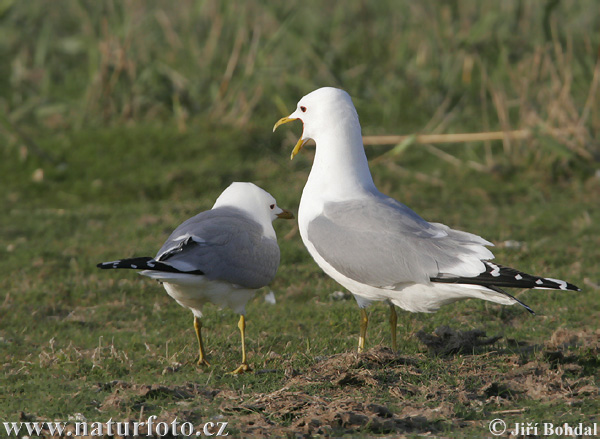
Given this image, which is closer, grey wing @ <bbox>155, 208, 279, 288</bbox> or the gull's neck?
grey wing @ <bbox>155, 208, 279, 288</bbox>

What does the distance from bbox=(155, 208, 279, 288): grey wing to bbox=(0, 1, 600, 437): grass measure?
0.51 metres

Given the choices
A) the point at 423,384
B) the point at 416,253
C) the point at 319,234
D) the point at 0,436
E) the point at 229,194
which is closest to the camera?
the point at 0,436

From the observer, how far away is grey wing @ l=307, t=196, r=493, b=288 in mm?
4480

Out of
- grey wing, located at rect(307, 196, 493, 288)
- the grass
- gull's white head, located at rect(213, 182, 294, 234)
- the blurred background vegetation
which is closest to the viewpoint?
the grass

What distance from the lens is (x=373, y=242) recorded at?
4.69m

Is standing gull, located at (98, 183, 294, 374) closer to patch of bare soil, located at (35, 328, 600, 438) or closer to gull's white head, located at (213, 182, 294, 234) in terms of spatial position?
gull's white head, located at (213, 182, 294, 234)

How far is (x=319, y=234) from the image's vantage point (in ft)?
15.9

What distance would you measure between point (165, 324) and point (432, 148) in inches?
179

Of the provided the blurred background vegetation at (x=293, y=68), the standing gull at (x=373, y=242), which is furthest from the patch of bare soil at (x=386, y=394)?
the blurred background vegetation at (x=293, y=68)

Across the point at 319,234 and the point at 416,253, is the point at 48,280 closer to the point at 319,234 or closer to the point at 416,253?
the point at 319,234

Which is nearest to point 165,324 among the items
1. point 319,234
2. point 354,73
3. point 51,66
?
point 319,234

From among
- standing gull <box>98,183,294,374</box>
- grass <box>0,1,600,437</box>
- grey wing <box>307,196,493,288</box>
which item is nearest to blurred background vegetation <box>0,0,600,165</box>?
grass <box>0,1,600,437</box>

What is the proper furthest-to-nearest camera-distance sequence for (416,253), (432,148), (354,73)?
1. (354,73)
2. (432,148)
3. (416,253)

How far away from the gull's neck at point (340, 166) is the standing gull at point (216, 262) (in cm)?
50
